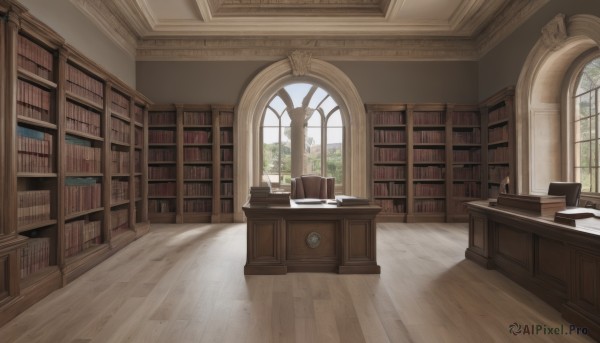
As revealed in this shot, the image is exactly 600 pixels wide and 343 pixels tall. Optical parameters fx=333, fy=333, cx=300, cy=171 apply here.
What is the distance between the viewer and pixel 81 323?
8.01 ft

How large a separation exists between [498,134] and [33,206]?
→ 690 cm

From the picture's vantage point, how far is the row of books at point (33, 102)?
9.45ft

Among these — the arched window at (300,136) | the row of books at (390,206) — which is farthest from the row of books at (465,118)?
the arched window at (300,136)

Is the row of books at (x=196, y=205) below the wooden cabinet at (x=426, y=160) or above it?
below

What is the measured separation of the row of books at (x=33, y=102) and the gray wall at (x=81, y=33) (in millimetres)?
1311

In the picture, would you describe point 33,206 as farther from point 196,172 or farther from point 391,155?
point 391,155

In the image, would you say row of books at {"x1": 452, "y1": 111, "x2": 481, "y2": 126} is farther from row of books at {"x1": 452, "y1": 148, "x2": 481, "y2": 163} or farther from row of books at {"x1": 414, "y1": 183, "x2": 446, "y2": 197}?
row of books at {"x1": 414, "y1": 183, "x2": 446, "y2": 197}

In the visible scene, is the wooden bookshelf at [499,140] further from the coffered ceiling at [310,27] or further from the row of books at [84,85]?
the row of books at [84,85]

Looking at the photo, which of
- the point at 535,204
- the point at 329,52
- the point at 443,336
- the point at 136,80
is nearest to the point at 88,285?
the point at 443,336

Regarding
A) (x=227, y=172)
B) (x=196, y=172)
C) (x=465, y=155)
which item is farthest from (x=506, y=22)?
(x=196, y=172)

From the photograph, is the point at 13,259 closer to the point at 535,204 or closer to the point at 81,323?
the point at 81,323

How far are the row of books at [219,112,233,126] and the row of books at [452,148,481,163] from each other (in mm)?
4705

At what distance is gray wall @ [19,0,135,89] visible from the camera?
13.4 ft

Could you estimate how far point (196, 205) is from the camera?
A: 274 inches
